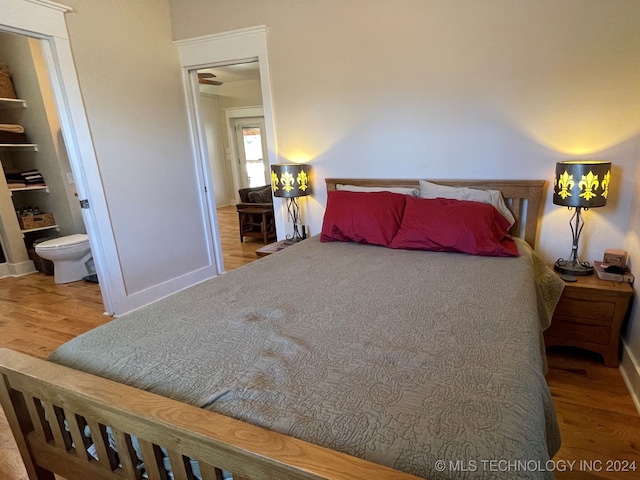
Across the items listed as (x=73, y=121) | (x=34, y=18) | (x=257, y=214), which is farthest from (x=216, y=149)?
(x=34, y=18)

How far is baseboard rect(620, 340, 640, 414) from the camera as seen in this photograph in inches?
68.2

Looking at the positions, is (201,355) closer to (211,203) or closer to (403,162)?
(403,162)

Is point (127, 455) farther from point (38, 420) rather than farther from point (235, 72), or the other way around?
point (235, 72)

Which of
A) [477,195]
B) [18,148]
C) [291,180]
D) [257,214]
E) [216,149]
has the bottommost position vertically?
[257,214]

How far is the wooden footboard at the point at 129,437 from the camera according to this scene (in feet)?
2.39

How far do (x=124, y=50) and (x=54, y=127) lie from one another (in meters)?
1.74

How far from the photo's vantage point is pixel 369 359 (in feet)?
3.63

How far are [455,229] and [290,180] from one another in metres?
1.36

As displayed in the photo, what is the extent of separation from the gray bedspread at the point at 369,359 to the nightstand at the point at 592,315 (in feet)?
0.85

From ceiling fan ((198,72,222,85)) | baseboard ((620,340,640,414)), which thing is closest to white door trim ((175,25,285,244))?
ceiling fan ((198,72,222,85))

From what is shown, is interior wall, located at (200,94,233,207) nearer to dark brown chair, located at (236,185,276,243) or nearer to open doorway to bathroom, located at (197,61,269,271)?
open doorway to bathroom, located at (197,61,269,271)

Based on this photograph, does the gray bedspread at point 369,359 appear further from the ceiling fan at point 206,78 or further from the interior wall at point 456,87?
the ceiling fan at point 206,78

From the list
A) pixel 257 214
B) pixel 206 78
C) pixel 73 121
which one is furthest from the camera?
pixel 206 78

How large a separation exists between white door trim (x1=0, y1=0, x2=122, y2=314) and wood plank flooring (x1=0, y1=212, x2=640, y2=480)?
41 centimetres
